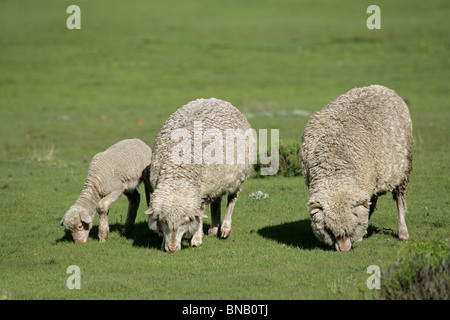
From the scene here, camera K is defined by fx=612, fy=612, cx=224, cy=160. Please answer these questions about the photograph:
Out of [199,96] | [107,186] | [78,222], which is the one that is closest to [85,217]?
[78,222]

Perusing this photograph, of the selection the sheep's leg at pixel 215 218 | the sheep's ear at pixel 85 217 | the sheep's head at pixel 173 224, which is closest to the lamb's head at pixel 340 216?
the sheep's head at pixel 173 224

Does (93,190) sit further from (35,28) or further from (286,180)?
(35,28)

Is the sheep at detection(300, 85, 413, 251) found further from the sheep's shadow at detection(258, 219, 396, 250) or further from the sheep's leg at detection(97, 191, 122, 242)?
the sheep's leg at detection(97, 191, 122, 242)

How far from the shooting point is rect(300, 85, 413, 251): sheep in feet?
33.6

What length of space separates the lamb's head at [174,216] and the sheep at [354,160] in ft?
6.93

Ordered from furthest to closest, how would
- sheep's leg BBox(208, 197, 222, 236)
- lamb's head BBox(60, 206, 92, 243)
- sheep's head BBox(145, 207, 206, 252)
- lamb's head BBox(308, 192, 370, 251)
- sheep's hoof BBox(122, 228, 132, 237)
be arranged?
sheep's hoof BBox(122, 228, 132, 237) < sheep's leg BBox(208, 197, 222, 236) < lamb's head BBox(60, 206, 92, 243) < sheep's head BBox(145, 207, 206, 252) < lamb's head BBox(308, 192, 370, 251)

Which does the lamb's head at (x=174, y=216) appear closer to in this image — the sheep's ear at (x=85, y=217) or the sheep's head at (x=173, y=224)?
the sheep's head at (x=173, y=224)

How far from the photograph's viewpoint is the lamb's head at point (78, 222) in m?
12.0

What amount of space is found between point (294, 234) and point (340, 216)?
267cm

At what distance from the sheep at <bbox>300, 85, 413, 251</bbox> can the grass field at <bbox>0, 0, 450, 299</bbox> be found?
685mm

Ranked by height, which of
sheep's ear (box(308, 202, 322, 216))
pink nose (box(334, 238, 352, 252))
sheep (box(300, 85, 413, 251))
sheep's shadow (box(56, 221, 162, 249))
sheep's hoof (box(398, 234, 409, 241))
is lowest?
sheep's shadow (box(56, 221, 162, 249))

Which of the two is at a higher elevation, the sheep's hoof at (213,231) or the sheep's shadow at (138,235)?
the sheep's hoof at (213,231)

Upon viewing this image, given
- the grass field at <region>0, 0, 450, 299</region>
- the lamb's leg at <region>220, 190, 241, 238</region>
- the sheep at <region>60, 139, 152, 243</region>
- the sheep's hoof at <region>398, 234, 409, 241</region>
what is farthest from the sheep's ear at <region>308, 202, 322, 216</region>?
the sheep at <region>60, 139, 152, 243</region>

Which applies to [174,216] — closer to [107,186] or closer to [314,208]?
[314,208]
